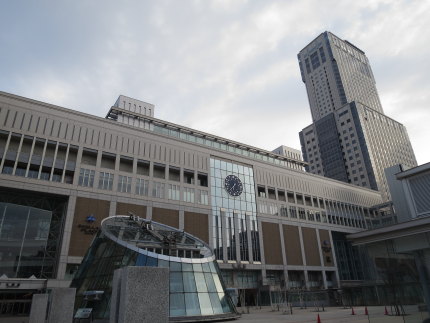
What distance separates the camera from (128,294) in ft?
26.2

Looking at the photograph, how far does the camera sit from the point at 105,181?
5147 cm

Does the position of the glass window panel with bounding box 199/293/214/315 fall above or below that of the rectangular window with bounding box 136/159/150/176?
below

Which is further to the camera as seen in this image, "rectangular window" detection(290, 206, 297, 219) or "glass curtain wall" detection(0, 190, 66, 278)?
"rectangular window" detection(290, 206, 297, 219)

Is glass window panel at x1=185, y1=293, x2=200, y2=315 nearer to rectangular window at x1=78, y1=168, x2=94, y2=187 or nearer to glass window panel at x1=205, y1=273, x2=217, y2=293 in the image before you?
glass window panel at x1=205, y1=273, x2=217, y2=293

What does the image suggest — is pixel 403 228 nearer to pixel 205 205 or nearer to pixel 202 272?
pixel 202 272

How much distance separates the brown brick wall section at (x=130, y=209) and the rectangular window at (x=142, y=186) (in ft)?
8.59

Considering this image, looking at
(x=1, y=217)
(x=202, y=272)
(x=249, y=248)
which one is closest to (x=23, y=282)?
(x=1, y=217)

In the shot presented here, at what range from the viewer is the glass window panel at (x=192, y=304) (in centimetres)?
2307

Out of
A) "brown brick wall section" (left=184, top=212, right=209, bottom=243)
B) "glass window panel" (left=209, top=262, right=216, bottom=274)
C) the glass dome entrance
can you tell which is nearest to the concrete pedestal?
the glass dome entrance

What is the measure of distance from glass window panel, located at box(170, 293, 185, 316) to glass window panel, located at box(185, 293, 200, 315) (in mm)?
330

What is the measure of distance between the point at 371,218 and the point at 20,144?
89871 mm

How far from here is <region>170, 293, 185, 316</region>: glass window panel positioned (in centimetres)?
2250

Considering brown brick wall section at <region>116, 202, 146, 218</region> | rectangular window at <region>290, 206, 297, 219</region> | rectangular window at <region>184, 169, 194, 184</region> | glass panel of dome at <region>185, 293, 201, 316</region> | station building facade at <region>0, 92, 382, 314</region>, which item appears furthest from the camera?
rectangular window at <region>290, 206, 297, 219</region>

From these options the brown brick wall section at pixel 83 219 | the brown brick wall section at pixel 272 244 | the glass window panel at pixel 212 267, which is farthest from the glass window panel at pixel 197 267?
the brown brick wall section at pixel 272 244
